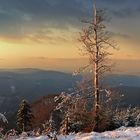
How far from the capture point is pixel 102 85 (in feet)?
112

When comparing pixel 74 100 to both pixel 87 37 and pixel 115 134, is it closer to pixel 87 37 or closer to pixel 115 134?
pixel 87 37

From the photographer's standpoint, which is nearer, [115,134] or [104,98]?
[115,134]

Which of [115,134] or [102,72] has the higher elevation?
[102,72]

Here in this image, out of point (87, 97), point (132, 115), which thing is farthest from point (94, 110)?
point (132, 115)

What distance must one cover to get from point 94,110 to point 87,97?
48.3 inches

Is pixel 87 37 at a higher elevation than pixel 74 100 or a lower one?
higher

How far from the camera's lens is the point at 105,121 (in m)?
34.8

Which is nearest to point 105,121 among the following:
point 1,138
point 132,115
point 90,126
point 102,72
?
point 90,126

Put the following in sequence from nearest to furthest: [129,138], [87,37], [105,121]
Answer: [129,138], [87,37], [105,121]

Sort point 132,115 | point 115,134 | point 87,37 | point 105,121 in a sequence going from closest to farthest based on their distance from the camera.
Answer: point 115,134, point 87,37, point 105,121, point 132,115

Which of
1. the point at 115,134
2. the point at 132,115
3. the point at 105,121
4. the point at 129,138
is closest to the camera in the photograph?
the point at 129,138

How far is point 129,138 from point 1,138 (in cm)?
694

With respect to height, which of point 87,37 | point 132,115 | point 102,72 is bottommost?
point 132,115

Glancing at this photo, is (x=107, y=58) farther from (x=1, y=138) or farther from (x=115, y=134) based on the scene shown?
(x=1, y=138)
